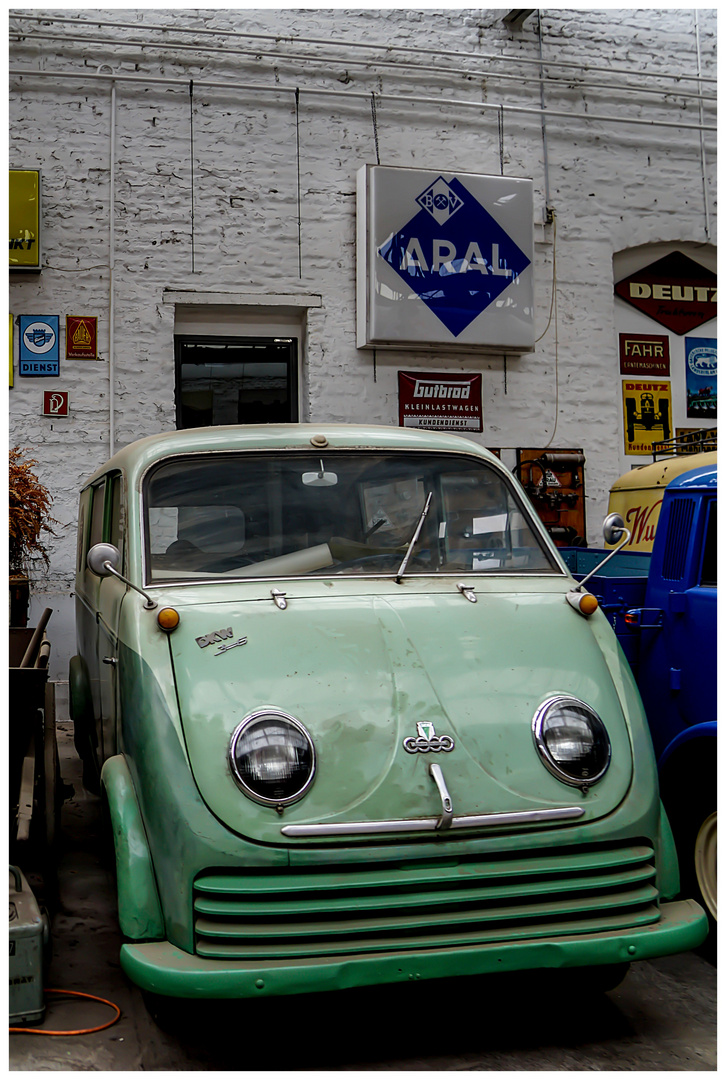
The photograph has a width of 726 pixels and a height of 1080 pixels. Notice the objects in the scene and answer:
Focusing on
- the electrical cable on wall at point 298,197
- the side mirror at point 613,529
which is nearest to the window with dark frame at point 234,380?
the electrical cable on wall at point 298,197

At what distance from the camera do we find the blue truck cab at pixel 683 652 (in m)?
3.57

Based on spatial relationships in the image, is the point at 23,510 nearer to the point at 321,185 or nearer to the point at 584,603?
the point at 321,185

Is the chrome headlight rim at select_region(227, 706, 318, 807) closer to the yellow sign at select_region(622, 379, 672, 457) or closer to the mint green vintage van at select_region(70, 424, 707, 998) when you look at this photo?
the mint green vintage van at select_region(70, 424, 707, 998)

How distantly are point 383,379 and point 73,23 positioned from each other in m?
4.17

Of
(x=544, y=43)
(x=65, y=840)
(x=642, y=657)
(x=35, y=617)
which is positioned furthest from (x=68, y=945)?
(x=544, y=43)

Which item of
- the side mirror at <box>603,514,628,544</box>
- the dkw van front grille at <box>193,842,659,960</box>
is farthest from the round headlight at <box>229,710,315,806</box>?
the side mirror at <box>603,514,628,544</box>

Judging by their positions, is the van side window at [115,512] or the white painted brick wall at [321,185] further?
the white painted brick wall at [321,185]

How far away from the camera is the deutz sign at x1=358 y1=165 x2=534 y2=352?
8.62 meters

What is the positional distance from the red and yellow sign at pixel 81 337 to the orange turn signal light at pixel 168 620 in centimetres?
593

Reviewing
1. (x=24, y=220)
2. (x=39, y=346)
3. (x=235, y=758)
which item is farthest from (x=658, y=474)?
(x=24, y=220)

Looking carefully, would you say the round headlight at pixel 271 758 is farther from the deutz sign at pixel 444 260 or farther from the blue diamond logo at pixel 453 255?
the blue diamond logo at pixel 453 255

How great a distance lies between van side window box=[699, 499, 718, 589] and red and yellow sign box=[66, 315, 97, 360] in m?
6.12

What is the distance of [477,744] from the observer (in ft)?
9.32

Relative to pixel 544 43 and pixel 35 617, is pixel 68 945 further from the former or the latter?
pixel 544 43
